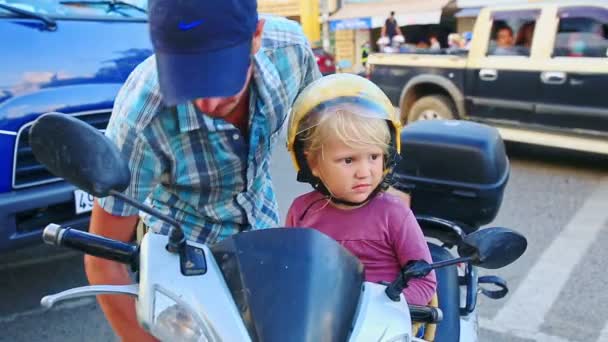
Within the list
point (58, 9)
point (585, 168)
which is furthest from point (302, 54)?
point (585, 168)

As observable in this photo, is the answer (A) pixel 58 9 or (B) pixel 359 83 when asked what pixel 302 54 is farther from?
(A) pixel 58 9

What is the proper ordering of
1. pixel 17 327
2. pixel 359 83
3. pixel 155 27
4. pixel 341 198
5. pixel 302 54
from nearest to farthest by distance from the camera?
1. pixel 155 27
2. pixel 359 83
3. pixel 341 198
4. pixel 302 54
5. pixel 17 327

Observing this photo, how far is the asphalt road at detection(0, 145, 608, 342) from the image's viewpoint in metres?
3.39

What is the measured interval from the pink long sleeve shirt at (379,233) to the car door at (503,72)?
523 centimetres

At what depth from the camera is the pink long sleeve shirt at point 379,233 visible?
5.55 ft

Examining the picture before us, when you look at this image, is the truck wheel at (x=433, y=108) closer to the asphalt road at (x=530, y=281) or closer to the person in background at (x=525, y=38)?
the person in background at (x=525, y=38)

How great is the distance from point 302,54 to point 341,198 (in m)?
0.56

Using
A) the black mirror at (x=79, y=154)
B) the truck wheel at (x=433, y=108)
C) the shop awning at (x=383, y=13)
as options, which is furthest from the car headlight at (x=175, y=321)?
the shop awning at (x=383, y=13)

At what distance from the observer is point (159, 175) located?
171 centimetres

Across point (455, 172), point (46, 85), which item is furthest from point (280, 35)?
point (46, 85)

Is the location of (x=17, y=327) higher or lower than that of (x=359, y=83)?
lower

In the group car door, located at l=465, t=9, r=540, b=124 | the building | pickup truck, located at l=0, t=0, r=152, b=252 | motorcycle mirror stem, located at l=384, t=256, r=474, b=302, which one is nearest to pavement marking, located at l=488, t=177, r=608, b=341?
car door, located at l=465, t=9, r=540, b=124

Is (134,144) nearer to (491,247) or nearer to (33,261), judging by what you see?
(491,247)

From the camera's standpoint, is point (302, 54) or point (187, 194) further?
point (302, 54)
